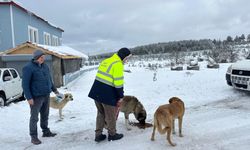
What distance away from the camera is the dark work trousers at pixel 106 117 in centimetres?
575

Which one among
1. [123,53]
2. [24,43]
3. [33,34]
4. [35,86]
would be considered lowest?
[35,86]

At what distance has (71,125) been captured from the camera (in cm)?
748

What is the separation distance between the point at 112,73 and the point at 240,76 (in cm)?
620

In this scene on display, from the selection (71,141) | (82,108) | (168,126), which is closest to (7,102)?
(82,108)

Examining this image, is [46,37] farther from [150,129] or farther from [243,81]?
[150,129]

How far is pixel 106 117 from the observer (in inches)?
229

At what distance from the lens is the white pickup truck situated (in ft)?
36.2

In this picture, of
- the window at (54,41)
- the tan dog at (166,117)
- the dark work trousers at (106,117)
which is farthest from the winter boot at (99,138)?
the window at (54,41)

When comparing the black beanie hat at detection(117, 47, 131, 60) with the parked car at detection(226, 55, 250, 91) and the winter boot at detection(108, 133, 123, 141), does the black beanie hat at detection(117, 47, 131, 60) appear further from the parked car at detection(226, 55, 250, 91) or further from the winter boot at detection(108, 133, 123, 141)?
the parked car at detection(226, 55, 250, 91)

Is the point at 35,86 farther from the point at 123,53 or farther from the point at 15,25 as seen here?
the point at 15,25

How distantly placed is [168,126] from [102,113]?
1.37 meters

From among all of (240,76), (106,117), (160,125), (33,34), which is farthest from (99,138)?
(33,34)

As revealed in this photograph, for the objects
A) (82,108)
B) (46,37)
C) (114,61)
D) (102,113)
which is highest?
(46,37)

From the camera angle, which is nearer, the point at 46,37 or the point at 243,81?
the point at 243,81
